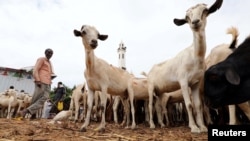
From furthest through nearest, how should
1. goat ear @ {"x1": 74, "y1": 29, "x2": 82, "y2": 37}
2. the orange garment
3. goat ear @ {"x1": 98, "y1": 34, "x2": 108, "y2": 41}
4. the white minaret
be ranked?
the white minaret
the orange garment
goat ear @ {"x1": 98, "y1": 34, "x2": 108, "y2": 41}
goat ear @ {"x1": 74, "y1": 29, "x2": 82, "y2": 37}

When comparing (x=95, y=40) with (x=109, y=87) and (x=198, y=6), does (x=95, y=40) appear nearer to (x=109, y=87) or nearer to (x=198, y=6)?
Result: (x=109, y=87)

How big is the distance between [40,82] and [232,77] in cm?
688

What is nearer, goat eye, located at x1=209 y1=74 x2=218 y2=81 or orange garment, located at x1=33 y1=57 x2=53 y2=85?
goat eye, located at x1=209 y1=74 x2=218 y2=81

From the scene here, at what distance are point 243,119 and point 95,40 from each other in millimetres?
5072

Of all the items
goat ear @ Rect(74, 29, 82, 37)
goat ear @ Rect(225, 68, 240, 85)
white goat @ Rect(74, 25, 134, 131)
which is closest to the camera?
goat ear @ Rect(225, 68, 240, 85)

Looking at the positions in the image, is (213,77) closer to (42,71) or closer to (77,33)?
(77,33)

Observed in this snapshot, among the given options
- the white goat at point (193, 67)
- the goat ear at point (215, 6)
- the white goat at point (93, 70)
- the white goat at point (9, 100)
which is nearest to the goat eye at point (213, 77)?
the white goat at point (193, 67)

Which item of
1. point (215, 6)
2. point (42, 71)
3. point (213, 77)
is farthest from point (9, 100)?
point (213, 77)

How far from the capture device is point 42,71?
9.07 meters

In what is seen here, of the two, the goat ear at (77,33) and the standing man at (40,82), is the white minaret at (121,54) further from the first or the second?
the goat ear at (77,33)

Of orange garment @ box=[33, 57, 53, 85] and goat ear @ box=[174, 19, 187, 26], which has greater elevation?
goat ear @ box=[174, 19, 187, 26]

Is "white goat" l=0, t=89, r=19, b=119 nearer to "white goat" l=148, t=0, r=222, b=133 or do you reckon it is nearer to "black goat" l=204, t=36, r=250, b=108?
"white goat" l=148, t=0, r=222, b=133

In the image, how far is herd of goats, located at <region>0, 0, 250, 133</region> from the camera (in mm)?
3529

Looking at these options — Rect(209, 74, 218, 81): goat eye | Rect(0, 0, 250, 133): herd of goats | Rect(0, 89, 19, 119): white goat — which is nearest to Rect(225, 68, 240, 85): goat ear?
Rect(0, 0, 250, 133): herd of goats
